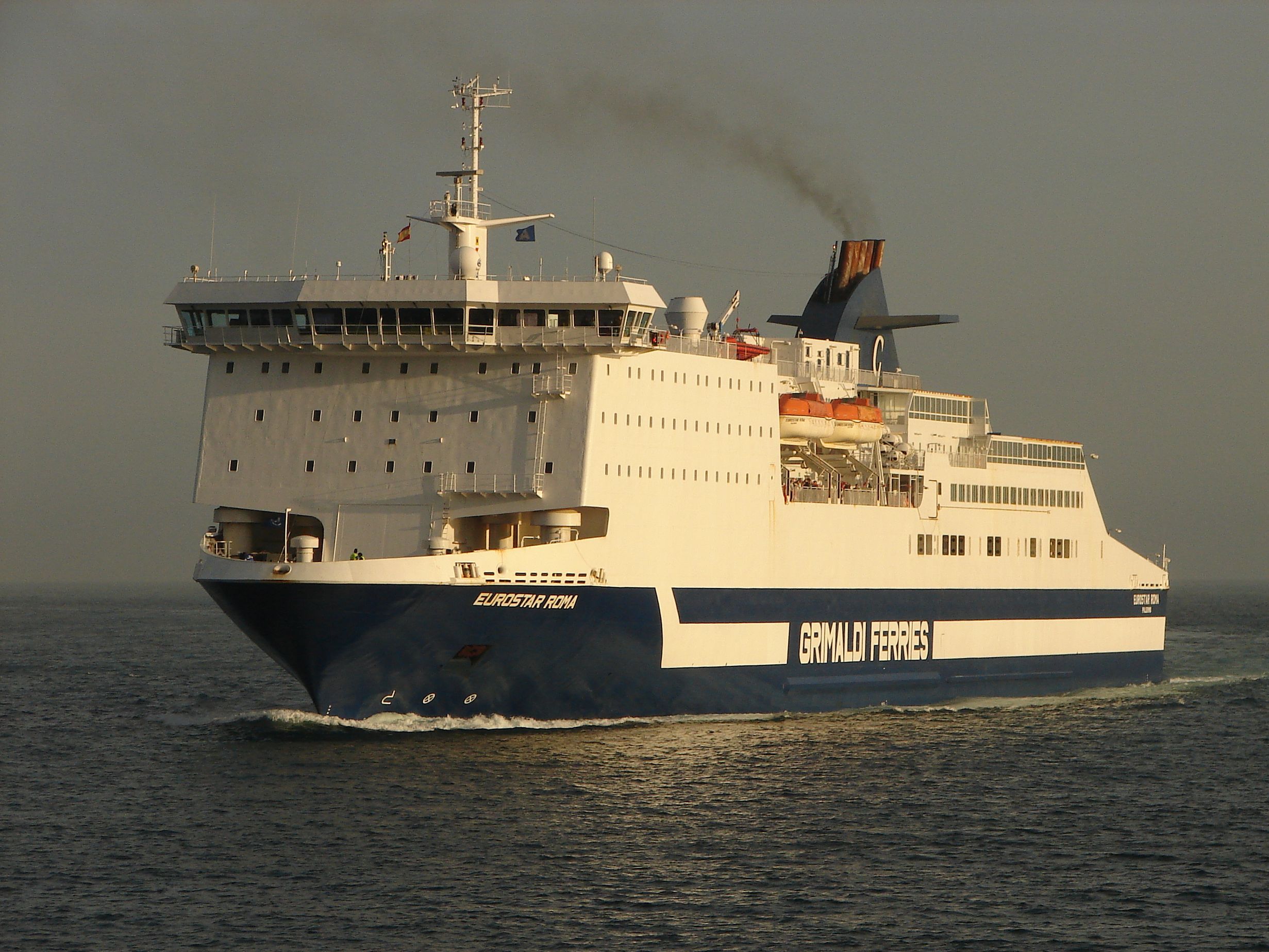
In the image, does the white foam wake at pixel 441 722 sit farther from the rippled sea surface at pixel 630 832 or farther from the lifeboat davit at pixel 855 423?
the lifeboat davit at pixel 855 423

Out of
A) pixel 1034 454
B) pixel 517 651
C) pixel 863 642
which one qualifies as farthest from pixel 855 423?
pixel 517 651

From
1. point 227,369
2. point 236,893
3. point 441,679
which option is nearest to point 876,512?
point 441,679

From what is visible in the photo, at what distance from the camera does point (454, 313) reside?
1141 inches

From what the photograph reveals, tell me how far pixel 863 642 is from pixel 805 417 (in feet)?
16.5

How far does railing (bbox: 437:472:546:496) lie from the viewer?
28.7 metres

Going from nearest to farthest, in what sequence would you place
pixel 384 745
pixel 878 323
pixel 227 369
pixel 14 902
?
pixel 14 902 → pixel 384 745 → pixel 227 369 → pixel 878 323

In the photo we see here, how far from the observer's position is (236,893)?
19.1m

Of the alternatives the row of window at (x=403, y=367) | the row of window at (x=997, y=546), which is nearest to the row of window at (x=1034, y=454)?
the row of window at (x=997, y=546)

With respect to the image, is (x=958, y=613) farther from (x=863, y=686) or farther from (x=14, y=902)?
(x=14, y=902)

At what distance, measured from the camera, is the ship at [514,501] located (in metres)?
27.6

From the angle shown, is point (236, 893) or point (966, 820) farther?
point (966, 820)

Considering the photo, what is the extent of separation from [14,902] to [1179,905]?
13963 mm

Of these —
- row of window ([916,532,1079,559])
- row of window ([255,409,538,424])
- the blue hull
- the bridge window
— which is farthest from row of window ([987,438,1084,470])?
the bridge window

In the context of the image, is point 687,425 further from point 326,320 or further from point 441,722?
point 441,722
